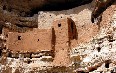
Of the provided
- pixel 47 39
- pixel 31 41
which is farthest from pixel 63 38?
pixel 31 41

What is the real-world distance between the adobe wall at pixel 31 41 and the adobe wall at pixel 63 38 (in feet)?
1.51

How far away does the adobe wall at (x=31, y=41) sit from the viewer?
2036cm

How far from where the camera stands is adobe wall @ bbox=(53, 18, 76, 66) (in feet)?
64.0

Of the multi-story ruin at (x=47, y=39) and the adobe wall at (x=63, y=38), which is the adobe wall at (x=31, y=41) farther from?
the adobe wall at (x=63, y=38)

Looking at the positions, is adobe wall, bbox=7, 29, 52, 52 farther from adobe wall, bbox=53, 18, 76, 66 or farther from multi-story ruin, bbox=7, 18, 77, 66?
adobe wall, bbox=53, 18, 76, 66

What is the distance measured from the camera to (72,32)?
2094 cm

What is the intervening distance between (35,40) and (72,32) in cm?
219

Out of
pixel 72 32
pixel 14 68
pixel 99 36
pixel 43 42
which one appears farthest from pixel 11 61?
pixel 99 36

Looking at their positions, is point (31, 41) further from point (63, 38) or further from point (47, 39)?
point (63, 38)

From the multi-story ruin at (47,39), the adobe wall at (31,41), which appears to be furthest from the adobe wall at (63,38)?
the adobe wall at (31,41)

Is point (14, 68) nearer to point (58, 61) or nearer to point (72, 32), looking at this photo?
point (58, 61)

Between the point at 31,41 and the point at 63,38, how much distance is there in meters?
1.84

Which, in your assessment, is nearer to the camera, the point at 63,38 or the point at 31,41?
the point at 63,38

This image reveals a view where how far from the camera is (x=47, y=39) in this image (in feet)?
66.9
